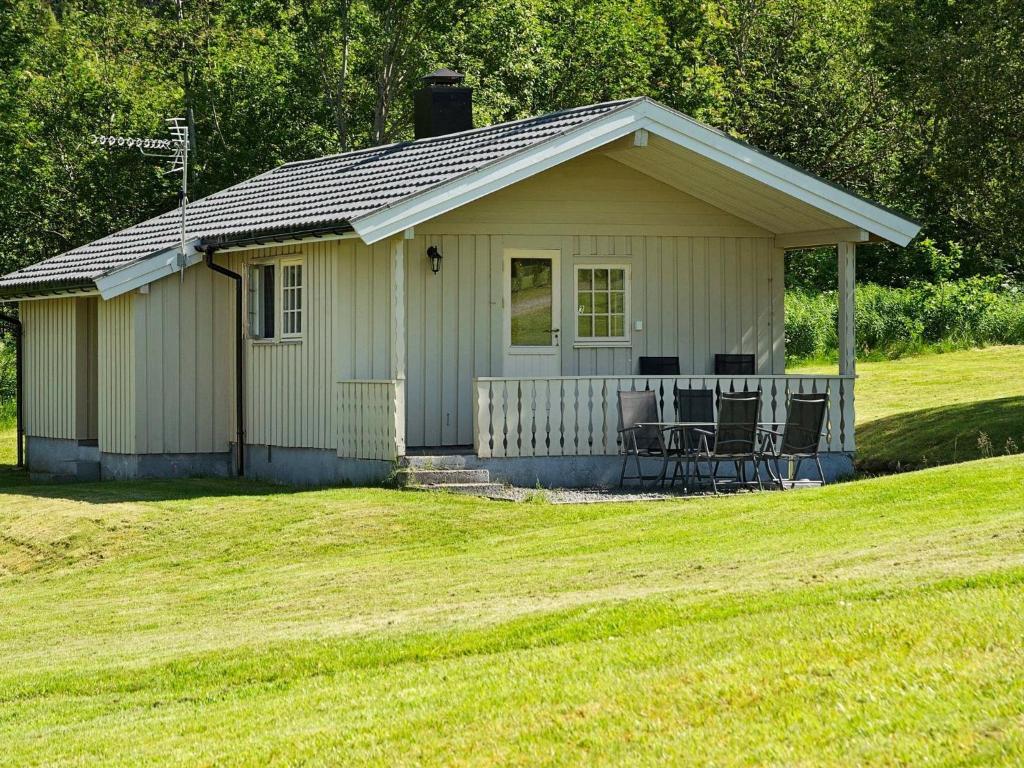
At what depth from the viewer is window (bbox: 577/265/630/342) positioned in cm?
1933

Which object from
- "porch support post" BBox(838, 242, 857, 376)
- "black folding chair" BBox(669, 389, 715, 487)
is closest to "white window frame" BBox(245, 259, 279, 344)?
"black folding chair" BBox(669, 389, 715, 487)

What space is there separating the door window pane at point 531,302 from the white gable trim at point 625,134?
1.46m

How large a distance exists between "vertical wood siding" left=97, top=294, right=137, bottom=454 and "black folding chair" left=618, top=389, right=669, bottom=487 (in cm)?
607

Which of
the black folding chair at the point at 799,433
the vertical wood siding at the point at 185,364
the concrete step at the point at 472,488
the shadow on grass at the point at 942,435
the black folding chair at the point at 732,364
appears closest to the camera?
the concrete step at the point at 472,488

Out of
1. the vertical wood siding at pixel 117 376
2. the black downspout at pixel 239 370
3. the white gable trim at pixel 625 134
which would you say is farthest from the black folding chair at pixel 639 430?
the vertical wood siding at pixel 117 376

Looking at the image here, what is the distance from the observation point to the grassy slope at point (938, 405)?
853 inches

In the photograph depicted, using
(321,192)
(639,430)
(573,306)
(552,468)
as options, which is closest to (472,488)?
A: (552,468)

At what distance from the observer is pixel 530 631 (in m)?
8.66

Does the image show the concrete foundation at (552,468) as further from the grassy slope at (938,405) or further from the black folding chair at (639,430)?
the grassy slope at (938,405)

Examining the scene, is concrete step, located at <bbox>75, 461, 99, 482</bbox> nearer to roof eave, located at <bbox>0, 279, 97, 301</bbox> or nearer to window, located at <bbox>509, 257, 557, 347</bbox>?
roof eave, located at <bbox>0, 279, 97, 301</bbox>

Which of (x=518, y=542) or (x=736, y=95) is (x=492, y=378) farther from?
(x=736, y=95)

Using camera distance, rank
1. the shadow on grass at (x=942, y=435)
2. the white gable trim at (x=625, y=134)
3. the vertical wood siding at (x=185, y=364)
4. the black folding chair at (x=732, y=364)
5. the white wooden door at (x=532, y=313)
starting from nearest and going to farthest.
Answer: the white gable trim at (x=625, y=134) → the white wooden door at (x=532, y=313) → the vertical wood siding at (x=185, y=364) → the black folding chair at (x=732, y=364) → the shadow on grass at (x=942, y=435)

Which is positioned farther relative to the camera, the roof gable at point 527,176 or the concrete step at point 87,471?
the concrete step at point 87,471

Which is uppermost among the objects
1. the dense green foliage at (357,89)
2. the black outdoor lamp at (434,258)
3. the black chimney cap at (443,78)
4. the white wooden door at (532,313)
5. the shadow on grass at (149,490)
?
the dense green foliage at (357,89)
